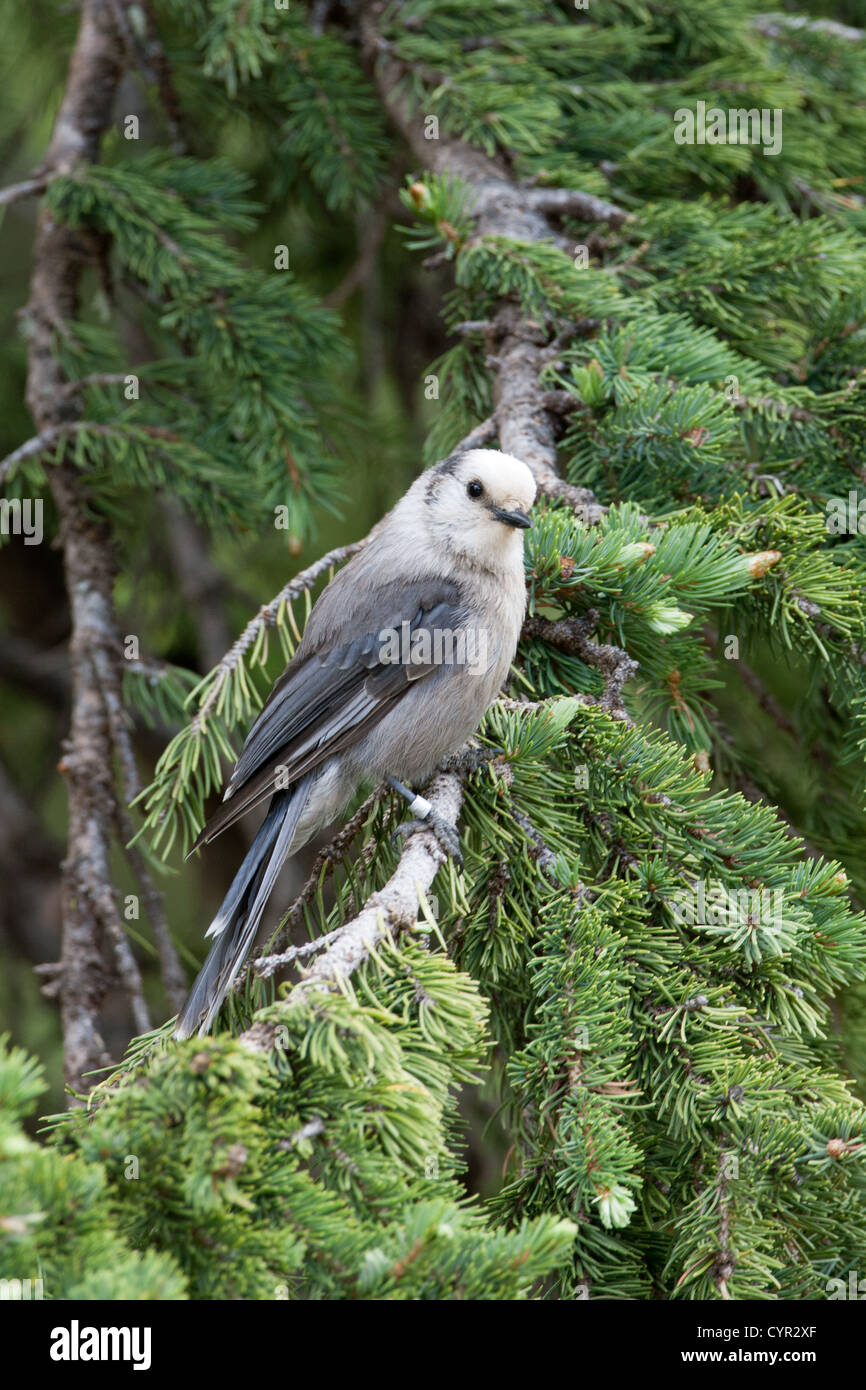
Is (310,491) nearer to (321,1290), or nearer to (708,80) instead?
(708,80)

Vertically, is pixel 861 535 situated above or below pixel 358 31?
below

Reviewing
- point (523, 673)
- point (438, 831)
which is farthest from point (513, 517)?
point (438, 831)

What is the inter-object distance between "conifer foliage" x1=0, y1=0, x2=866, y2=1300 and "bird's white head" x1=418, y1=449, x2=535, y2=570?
121 millimetres

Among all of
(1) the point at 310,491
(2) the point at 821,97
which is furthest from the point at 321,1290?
(2) the point at 821,97

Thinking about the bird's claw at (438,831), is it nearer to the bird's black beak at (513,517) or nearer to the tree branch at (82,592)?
the bird's black beak at (513,517)

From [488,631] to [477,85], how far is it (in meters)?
1.51

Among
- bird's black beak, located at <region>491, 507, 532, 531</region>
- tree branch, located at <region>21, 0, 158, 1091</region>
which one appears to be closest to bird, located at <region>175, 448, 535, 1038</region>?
bird's black beak, located at <region>491, 507, 532, 531</region>

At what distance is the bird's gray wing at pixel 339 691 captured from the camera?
8.04 ft

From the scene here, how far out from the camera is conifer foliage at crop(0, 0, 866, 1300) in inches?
49.6

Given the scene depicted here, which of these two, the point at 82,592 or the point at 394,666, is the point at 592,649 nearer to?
the point at 394,666

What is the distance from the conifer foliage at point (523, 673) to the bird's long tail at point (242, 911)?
0.07 metres

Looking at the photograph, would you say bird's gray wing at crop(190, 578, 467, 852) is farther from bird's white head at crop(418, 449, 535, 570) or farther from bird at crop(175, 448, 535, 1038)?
bird's white head at crop(418, 449, 535, 570)

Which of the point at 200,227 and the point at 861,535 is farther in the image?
the point at 200,227
